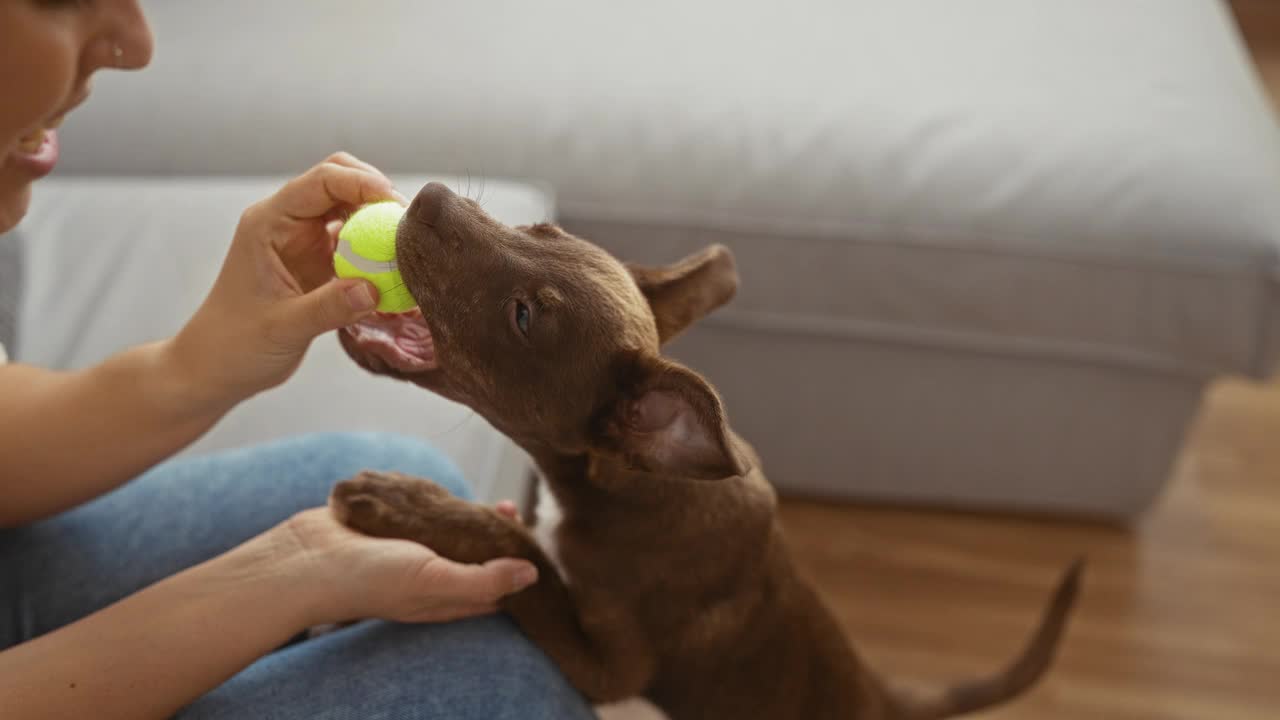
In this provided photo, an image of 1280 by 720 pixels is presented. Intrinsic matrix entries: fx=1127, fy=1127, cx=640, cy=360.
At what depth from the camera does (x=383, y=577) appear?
1.11 metres

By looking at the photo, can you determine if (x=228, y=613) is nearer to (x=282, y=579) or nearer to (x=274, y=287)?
(x=282, y=579)

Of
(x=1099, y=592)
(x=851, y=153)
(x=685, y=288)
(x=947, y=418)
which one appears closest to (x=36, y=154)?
(x=685, y=288)

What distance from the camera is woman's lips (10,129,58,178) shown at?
3.31 ft

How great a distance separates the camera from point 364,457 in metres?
1.37

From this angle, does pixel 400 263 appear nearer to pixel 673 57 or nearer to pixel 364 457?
pixel 364 457

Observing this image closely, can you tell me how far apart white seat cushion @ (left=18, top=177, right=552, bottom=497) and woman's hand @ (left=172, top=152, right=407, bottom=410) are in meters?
0.39

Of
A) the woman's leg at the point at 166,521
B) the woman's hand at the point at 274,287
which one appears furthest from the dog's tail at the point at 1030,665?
the woman's hand at the point at 274,287

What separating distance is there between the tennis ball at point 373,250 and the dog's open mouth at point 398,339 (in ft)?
0.31

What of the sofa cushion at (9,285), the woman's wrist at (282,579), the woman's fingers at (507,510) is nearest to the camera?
the woman's wrist at (282,579)

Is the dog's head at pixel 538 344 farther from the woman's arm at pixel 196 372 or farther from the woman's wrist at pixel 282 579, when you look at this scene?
the woman's wrist at pixel 282 579

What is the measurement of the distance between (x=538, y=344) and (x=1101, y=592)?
5.62 ft

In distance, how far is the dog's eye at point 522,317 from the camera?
1.17 meters

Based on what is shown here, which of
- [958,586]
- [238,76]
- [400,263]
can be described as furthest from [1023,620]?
[238,76]

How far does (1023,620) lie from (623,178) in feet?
4.01
